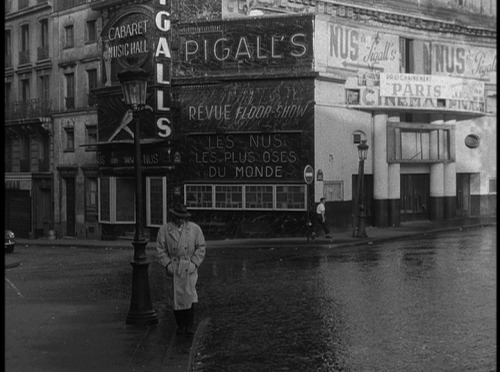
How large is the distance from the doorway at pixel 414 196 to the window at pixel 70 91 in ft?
54.2

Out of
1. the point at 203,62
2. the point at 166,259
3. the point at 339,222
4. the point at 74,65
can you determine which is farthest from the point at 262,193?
the point at 166,259

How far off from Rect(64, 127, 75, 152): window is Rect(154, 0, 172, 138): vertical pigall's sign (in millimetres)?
8009

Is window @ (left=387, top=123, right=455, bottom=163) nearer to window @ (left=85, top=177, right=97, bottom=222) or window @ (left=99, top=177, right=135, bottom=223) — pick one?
window @ (left=99, top=177, right=135, bottom=223)

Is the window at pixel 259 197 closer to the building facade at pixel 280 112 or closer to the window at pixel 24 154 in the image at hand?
the building facade at pixel 280 112

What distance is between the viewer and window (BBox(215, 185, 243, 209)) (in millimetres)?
31109

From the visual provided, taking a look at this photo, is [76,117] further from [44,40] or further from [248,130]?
[248,130]

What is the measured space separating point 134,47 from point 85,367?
1015 inches

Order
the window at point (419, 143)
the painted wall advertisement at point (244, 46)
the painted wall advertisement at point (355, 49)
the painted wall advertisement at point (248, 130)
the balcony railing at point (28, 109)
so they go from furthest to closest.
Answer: the balcony railing at point (28, 109)
the window at point (419, 143)
the painted wall advertisement at point (355, 49)
the painted wall advertisement at point (248, 130)
the painted wall advertisement at point (244, 46)

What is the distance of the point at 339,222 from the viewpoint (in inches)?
1238

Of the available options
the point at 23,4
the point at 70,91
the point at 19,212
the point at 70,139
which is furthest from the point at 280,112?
the point at 19,212

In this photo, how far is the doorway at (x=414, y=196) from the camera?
3531cm

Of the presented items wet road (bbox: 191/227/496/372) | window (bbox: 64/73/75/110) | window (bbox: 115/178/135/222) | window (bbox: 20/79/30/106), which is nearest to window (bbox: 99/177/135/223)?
window (bbox: 115/178/135/222)

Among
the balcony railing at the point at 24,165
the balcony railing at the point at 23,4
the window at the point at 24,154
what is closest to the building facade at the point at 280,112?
the balcony railing at the point at 24,165

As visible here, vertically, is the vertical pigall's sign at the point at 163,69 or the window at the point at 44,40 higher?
the window at the point at 44,40
